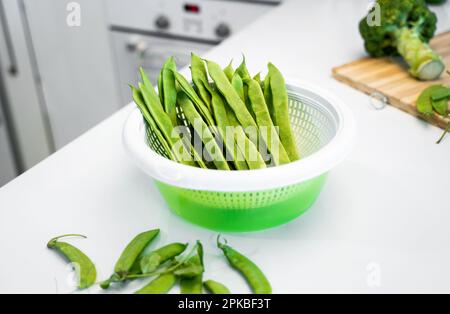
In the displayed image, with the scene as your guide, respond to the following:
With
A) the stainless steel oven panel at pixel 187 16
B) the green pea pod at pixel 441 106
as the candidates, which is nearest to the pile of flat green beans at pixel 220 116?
the green pea pod at pixel 441 106

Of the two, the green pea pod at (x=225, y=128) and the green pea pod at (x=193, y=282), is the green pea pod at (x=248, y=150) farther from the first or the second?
the green pea pod at (x=193, y=282)

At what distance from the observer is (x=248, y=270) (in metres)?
0.70

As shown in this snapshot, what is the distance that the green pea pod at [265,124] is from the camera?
0.78 metres

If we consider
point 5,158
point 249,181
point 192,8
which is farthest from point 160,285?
point 5,158

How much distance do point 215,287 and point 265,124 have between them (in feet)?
0.90

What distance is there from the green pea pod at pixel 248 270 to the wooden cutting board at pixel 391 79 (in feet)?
1.76

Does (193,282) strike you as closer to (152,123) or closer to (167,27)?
(152,123)

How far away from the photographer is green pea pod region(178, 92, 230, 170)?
2.49 ft

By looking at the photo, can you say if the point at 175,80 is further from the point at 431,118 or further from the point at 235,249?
the point at 431,118

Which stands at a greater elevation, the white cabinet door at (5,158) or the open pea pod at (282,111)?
the open pea pod at (282,111)

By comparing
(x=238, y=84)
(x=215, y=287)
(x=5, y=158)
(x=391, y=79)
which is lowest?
(x=5, y=158)

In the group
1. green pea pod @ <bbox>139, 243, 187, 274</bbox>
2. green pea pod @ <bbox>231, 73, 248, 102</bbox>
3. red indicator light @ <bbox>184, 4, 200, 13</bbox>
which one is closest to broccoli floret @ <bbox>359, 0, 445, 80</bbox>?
green pea pod @ <bbox>231, 73, 248, 102</bbox>

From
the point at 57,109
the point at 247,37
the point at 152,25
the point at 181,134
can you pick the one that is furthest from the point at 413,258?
the point at 57,109
